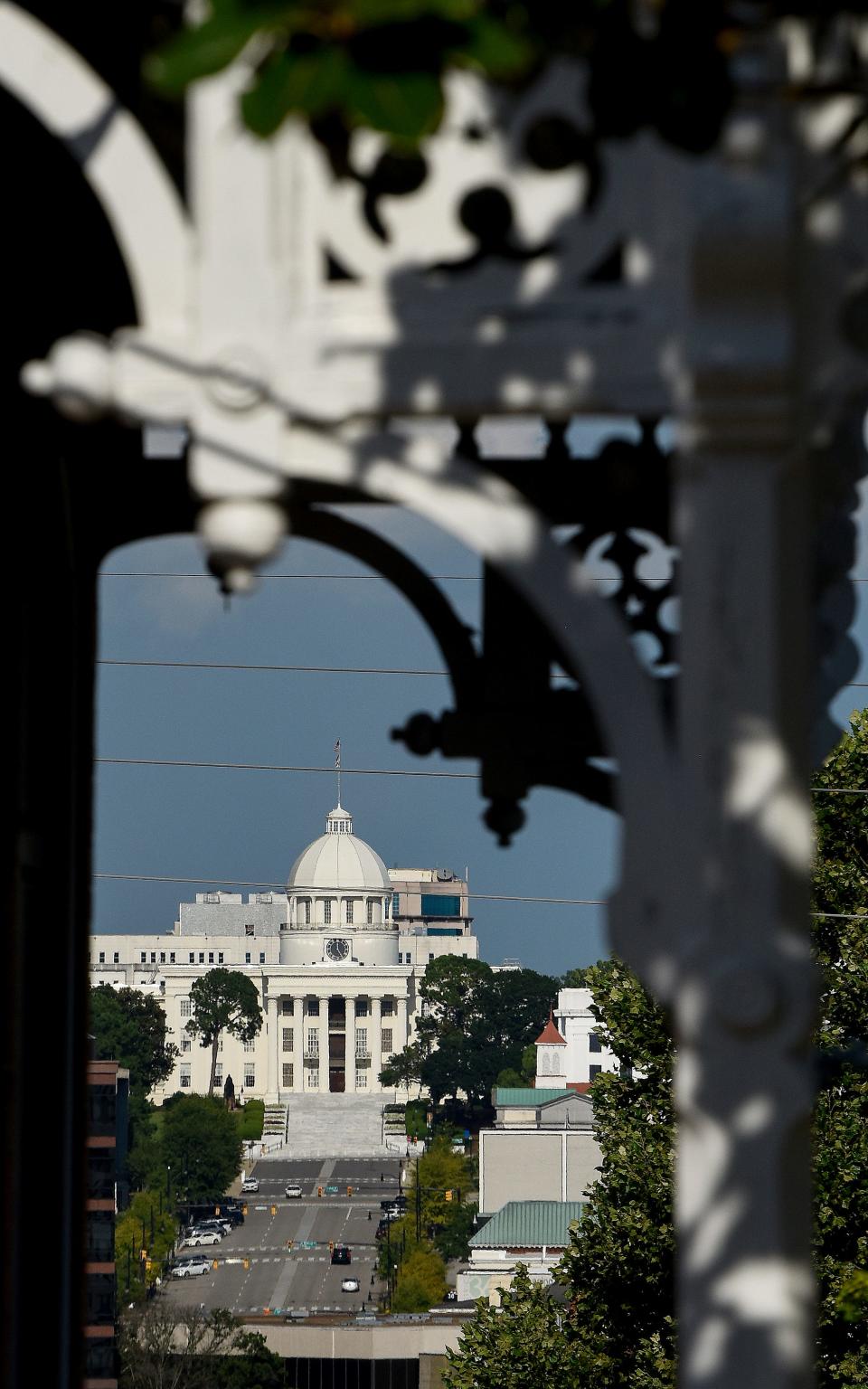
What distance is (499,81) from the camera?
2.27m

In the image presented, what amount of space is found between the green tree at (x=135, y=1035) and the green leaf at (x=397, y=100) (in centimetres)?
10298

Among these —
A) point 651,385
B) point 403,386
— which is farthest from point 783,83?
point 403,386

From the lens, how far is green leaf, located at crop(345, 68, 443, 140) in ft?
6.10

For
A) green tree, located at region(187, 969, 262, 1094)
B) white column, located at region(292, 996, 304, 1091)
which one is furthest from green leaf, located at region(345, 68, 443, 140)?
white column, located at region(292, 996, 304, 1091)

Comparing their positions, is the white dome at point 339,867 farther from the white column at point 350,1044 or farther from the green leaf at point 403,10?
the green leaf at point 403,10

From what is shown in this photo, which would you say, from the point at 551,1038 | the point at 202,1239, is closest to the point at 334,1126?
the point at 551,1038

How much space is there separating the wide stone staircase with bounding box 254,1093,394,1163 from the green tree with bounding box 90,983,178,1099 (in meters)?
6.92

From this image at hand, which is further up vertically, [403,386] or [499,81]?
[499,81]

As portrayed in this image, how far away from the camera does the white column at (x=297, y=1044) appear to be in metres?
122

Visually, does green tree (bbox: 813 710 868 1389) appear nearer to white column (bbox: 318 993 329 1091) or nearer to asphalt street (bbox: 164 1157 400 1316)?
asphalt street (bbox: 164 1157 400 1316)

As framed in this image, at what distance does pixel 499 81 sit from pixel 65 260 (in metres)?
2.15

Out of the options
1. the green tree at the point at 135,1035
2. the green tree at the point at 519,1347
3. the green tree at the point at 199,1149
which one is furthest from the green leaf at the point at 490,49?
the green tree at the point at 135,1035

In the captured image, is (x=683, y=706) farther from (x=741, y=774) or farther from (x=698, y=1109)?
(x=698, y=1109)

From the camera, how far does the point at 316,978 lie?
12419 cm
